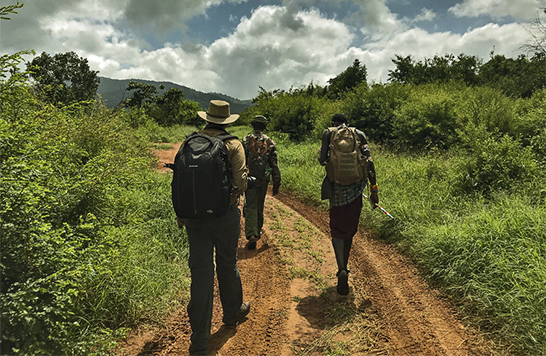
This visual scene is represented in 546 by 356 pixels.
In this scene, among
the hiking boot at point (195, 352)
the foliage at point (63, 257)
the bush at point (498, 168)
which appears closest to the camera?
the foliage at point (63, 257)

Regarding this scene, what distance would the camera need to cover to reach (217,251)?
9.45 feet

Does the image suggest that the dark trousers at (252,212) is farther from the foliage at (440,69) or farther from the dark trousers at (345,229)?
the foliage at (440,69)

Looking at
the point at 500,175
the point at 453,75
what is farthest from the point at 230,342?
the point at 453,75

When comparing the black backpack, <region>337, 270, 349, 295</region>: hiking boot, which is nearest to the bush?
<region>337, 270, 349, 295</region>: hiking boot

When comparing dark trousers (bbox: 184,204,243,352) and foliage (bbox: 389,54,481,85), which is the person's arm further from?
foliage (bbox: 389,54,481,85)

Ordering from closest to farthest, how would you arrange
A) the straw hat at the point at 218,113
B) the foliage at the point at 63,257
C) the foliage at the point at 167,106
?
the foliage at the point at 63,257
the straw hat at the point at 218,113
the foliage at the point at 167,106

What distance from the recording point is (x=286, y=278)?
398cm

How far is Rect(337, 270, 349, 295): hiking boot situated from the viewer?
350cm

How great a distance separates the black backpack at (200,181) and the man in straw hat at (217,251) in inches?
7.6

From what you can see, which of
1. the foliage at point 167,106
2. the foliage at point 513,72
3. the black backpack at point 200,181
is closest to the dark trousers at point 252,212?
the black backpack at point 200,181

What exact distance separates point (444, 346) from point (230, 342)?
76.8 inches

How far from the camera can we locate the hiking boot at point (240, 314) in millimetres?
3057

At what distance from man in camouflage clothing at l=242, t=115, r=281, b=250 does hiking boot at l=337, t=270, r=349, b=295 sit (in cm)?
171

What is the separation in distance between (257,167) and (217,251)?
2.13m
